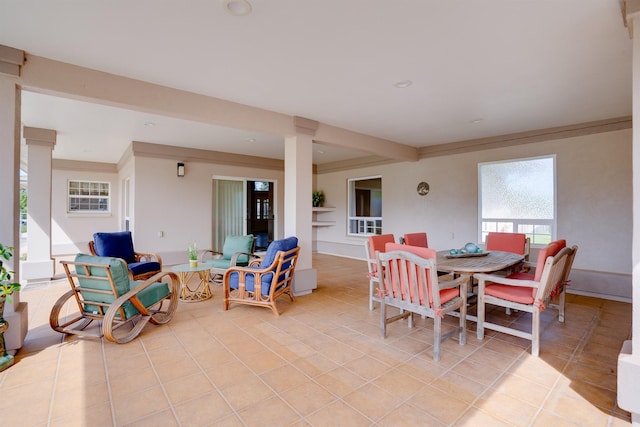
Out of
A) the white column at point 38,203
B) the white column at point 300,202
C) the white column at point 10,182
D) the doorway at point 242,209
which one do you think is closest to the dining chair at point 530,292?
the white column at point 300,202

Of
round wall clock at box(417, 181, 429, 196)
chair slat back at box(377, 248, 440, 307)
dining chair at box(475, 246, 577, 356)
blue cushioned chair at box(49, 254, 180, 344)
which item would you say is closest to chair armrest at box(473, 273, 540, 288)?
dining chair at box(475, 246, 577, 356)

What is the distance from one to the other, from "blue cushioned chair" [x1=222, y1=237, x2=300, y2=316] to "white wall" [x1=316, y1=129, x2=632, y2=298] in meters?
3.69

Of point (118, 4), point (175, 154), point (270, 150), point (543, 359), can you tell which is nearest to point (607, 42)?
point (543, 359)

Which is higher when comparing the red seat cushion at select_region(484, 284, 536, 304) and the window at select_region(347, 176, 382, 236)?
the window at select_region(347, 176, 382, 236)

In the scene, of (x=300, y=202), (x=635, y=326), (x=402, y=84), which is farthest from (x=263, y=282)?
(x=635, y=326)

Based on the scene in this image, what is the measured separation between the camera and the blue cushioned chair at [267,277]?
3.55 meters

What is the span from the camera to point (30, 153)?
509cm

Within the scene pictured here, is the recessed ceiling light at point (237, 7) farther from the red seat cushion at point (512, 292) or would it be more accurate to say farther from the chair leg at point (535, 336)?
the chair leg at point (535, 336)

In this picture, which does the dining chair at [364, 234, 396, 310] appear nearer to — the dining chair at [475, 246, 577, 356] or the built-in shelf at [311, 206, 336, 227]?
the dining chair at [475, 246, 577, 356]

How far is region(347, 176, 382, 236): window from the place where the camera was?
7855mm

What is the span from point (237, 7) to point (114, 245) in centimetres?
405

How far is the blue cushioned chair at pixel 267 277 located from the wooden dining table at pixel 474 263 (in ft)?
5.66

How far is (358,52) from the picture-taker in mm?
2600

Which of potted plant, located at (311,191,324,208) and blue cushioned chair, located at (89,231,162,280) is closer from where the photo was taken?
blue cushioned chair, located at (89,231,162,280)
